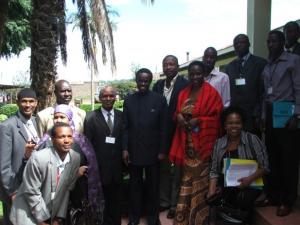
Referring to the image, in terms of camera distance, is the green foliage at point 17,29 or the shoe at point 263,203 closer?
the shoe at point 263,203

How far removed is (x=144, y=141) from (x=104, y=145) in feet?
1.53

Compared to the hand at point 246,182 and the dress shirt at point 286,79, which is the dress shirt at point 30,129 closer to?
the hand at point 246,182

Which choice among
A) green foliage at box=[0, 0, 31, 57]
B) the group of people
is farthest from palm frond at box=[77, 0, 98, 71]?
green foliage at box=[0, 0, 31, 57]

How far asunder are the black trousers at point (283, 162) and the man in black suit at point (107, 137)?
1.72m

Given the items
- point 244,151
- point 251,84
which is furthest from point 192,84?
point 244,151

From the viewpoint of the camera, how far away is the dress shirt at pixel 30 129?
408 centimetres

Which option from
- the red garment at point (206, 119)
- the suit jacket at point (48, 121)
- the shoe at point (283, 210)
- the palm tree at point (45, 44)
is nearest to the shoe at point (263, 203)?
the shoe at point (283, 210)

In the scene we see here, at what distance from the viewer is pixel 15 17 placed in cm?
2145

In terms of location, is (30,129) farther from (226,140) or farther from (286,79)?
(286,79)

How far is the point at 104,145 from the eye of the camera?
171 inches

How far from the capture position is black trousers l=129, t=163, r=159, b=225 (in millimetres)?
4473

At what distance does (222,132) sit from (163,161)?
1023 mm

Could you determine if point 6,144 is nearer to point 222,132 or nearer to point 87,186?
point 87,186

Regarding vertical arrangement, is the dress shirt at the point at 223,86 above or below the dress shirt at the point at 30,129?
above
